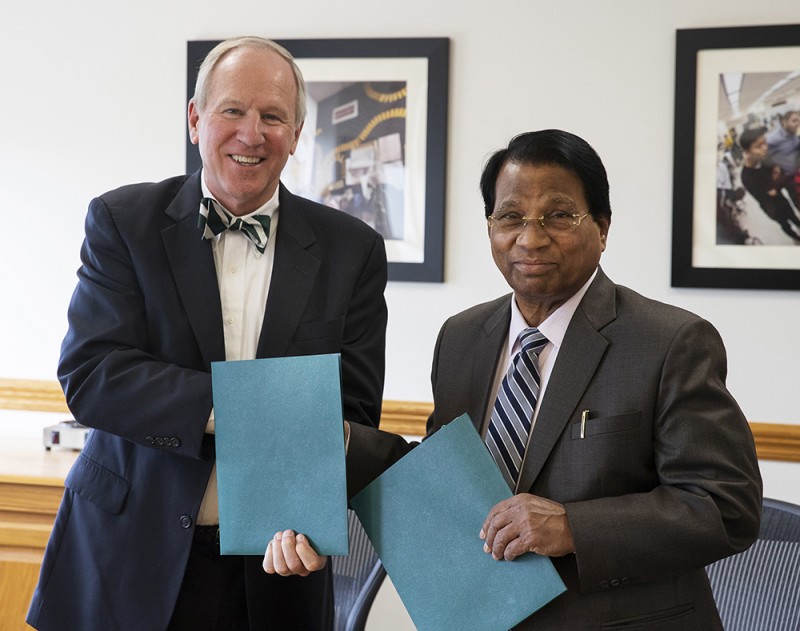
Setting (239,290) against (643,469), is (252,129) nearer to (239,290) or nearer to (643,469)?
(239,290)

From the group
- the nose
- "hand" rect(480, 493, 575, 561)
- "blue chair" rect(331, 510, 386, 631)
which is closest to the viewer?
"hand" rect(480, 493, 575, 561)

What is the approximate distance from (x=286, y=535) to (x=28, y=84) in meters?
2.61

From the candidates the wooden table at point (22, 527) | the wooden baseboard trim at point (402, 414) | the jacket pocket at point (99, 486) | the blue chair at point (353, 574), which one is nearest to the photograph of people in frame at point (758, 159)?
the wooden baseboard trim at point (402, 414)

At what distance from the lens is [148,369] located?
1651 mm

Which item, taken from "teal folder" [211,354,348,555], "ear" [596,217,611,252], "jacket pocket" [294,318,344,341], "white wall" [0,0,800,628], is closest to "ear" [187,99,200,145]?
"jacket pocket" [294,318,344,341]

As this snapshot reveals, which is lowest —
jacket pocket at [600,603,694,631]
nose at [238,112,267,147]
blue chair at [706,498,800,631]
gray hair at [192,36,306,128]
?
blue chair at [706,498,800,631]

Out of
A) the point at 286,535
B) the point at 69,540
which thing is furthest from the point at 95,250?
the point at 286,535

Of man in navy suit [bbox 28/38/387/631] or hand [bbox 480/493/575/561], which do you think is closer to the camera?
hand [bbox 480/493/575/561]

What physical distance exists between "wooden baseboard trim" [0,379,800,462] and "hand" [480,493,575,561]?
1.81 m

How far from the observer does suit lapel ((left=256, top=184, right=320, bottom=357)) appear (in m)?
1.74

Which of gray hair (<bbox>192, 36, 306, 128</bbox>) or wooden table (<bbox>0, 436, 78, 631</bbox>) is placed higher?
gray hair (<bbox>192, 36, 306, 128</bbox>)

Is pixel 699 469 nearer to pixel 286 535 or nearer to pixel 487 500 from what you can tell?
pixel 487 500

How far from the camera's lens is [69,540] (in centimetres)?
179

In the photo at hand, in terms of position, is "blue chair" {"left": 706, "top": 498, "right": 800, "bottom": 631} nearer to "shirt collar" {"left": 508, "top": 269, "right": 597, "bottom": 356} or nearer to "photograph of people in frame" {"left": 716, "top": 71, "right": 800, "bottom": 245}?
"shirt collar" {"left": 508, "top": 269, "right": 597, "bottom": 356}
